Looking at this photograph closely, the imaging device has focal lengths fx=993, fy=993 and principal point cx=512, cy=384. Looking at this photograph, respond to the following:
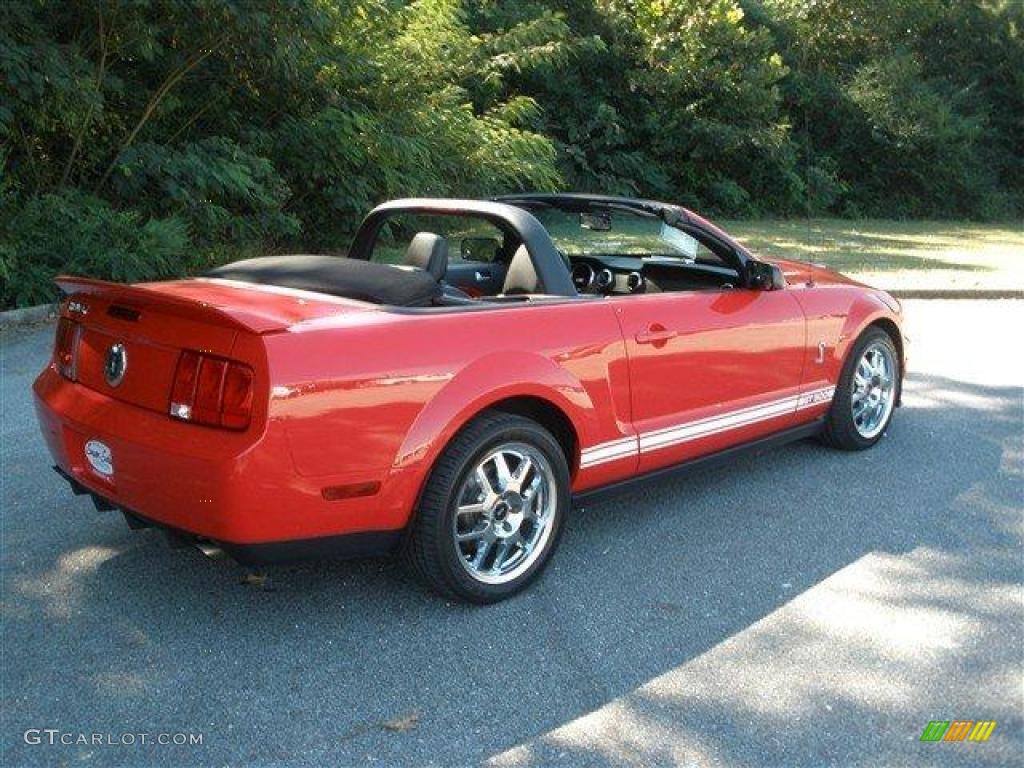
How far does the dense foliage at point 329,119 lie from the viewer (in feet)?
32.3

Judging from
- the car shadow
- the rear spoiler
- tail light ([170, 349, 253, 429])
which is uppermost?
the rear spoiler

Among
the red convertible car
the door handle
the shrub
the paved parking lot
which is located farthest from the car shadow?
the shrub

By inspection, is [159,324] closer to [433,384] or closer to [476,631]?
[433,384]

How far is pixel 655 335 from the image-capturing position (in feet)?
13.2

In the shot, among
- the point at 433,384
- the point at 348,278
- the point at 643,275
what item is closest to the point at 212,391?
the point at 433,384

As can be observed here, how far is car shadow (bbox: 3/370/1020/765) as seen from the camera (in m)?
2.76

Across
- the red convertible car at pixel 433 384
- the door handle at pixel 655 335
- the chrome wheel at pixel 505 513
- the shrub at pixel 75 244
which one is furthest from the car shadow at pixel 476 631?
the shrub at pixel 75 244

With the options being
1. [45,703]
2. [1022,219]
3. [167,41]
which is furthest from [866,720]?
[1022,219]

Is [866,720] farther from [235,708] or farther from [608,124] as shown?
[608,124]

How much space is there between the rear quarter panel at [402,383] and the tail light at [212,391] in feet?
0.35

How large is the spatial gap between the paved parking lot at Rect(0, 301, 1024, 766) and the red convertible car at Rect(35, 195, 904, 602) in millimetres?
310

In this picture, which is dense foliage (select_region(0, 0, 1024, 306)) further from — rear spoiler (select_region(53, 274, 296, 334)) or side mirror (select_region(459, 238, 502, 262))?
rear spoiler (select_region(53, 274, 296, 334))

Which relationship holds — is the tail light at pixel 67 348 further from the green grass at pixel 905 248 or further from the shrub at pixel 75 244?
the green grass at pixel 905 248

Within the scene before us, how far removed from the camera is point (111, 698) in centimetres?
290
